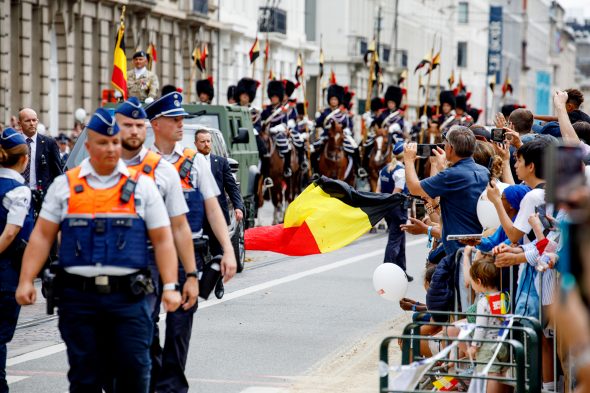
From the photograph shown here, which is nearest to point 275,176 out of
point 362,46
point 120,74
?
point 120,74

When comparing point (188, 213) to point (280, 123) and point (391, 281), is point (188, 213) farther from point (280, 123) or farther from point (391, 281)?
point (280, 123)

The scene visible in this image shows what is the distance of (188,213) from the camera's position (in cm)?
817

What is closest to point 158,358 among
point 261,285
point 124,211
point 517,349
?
point 124,211

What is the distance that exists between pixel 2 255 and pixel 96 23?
113ft

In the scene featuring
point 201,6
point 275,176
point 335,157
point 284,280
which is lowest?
point 284,280

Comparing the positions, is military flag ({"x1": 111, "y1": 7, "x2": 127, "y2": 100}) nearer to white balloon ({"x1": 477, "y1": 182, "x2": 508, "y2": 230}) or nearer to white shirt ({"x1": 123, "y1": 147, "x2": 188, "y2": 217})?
white balloon ({"x1": 477, "y1": 182, "x2": 508, "y2": 230})

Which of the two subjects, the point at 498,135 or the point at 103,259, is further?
the point at 498,135

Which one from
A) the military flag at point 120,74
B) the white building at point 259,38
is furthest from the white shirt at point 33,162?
the white building at point 259,38

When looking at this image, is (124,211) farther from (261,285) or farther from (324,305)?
(261,285)

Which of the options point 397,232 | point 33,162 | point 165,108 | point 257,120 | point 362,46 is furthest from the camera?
point 362,46

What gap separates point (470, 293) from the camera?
357 inches

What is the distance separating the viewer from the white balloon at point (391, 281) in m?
10.1

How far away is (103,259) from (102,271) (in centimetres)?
6

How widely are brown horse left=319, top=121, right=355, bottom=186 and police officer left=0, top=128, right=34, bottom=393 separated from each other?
2013 cm
